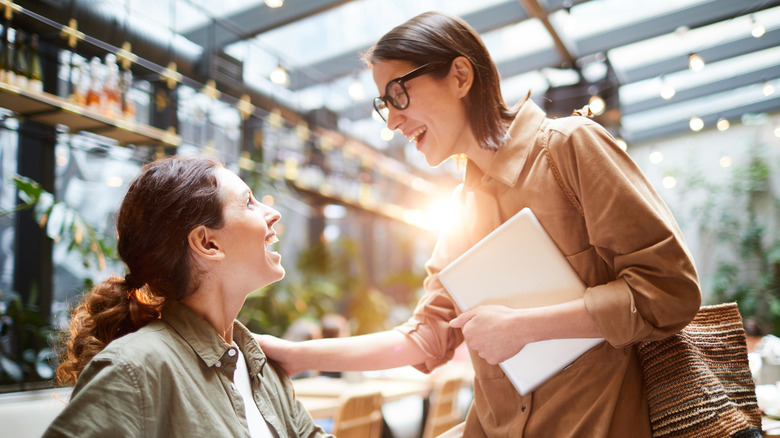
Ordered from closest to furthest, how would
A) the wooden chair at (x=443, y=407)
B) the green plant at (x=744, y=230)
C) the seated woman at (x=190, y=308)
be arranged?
the seated woman at (x=190, y=308), the wooden chair at (x=443, y=407), the green plant at (x=744, y=230)

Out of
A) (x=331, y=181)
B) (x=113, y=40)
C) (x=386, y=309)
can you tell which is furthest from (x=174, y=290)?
(x=386, y=309)

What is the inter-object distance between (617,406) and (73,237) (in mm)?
3425

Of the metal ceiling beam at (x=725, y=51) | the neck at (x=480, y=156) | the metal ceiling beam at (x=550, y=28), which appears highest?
the metal ceiling beam at (x=725, y=51)

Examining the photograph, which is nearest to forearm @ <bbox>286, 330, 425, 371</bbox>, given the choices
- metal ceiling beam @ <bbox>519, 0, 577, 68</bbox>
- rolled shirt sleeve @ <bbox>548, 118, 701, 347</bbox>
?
rolled shirt sleeve @ <bbox>548, 118, 701, 347</bbox>

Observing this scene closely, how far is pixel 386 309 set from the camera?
8758mm

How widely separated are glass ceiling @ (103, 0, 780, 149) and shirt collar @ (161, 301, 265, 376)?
175 inches

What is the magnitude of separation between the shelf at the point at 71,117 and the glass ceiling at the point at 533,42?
1.26 m

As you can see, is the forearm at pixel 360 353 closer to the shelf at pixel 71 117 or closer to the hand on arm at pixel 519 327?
the hand on arm at pixel 519 327

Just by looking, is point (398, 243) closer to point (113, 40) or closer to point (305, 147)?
point (305, 147)

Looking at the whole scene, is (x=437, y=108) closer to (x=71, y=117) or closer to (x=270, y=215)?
(x=270, y=215)

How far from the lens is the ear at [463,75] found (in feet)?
4.73

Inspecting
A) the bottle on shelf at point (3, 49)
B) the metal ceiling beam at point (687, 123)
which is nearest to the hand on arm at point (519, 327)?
the bottle on shelf at point (3, 49)

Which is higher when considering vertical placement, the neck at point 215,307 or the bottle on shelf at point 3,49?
the bottle on shelf at point 3,49

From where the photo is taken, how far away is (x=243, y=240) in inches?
54.1
